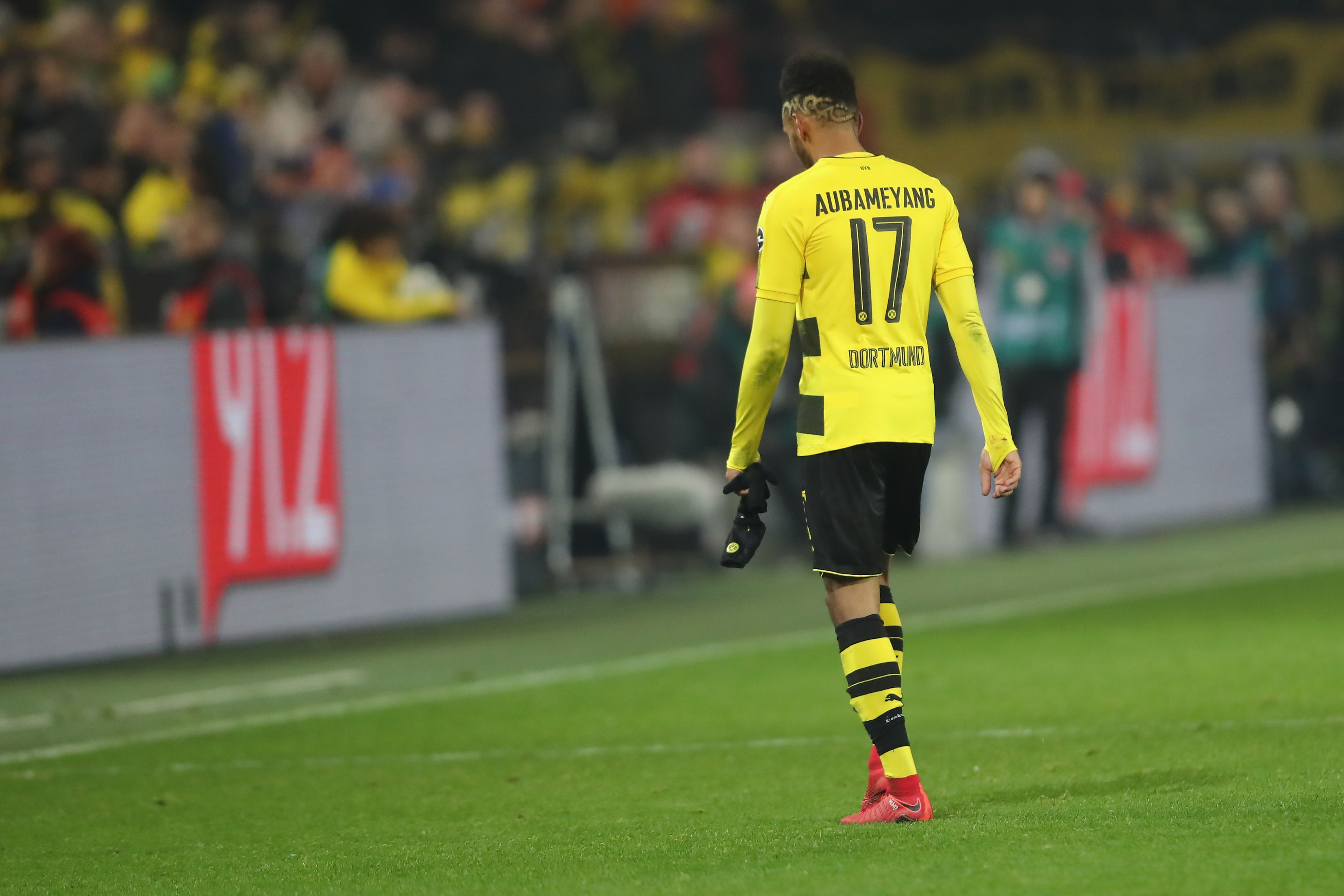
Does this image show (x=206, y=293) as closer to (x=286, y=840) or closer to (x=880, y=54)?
(x=286, y=840)

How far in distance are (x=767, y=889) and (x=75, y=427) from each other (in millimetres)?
6686

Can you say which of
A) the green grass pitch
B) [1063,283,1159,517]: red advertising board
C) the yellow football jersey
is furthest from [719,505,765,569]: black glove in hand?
[1063,283,1159,517]: red advertising board

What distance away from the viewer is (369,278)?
42.5 feet

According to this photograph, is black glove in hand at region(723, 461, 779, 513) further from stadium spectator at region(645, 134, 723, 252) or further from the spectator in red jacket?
stadium spectator at region(645, 134, 723, 252)

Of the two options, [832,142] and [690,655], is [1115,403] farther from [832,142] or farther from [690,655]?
[832,142]

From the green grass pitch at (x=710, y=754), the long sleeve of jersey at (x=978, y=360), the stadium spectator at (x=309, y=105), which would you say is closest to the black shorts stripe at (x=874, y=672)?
the green grass pitch at (x=710, y=754)

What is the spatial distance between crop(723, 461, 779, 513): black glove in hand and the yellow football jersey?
5.3 inches

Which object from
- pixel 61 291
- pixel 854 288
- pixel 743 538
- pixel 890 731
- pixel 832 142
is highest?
pixel 61 291

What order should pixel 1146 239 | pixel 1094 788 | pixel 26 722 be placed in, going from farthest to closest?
pixel 1146 239
pixel 26 722
pixel 1094 788

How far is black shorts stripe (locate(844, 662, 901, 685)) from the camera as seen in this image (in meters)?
6.14

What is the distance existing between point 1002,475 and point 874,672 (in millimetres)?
645

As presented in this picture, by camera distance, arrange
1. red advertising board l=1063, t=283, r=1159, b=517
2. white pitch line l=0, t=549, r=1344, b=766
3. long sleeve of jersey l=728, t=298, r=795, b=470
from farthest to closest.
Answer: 1. red advertising board l=1063, t=283, r=1159, b=517
2. white pitch line l=0, t=549, r=1344, b=766
3. long sleeve of jersey l=728, t=298, r=795, b=470

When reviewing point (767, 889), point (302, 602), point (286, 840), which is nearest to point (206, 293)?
point (302, 602)

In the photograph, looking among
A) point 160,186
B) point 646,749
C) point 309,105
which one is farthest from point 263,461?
point 309,105
